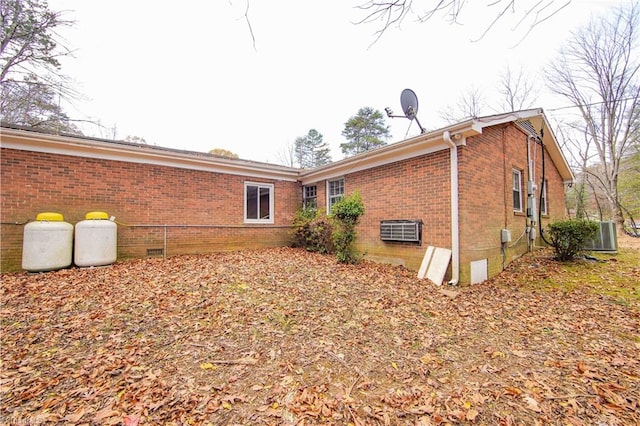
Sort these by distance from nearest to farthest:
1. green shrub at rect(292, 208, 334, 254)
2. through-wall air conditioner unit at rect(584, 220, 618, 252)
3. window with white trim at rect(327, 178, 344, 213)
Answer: through-wall air conditioner unit at rect(584, 220, 618, 252)
green shrub at rect(292, 208, 334, 254)
window with white trim at rect(327, 178, 344, 213)

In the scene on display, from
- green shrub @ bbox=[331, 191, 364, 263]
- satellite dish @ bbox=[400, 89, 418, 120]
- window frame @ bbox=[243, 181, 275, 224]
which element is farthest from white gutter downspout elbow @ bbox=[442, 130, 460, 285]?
window frame @ bbox=[243, 181, 275, 224]

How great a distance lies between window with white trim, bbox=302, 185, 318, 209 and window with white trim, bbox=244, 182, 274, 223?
4.67 ft

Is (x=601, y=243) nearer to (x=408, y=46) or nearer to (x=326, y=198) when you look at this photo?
(x=326, y=198)

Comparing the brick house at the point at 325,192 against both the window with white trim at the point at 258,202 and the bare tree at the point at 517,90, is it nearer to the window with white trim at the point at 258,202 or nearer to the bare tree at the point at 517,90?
the window with white trim at the point at 258,202

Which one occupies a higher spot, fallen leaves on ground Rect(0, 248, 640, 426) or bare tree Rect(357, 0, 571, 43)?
bare tree Rect(357, 0, 571, 43)

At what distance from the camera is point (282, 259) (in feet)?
24.3

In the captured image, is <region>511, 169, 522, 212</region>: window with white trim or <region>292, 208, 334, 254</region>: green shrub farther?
<region>292, 208, 334, 254</region>: green shrub

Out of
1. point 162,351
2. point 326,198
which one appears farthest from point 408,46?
point 326,198

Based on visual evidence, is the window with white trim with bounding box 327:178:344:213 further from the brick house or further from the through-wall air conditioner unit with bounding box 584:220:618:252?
the through-wall air conditioner unit with bounding box 584:220:618:252

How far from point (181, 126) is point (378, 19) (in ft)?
75.1

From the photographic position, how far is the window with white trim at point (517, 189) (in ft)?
26.9

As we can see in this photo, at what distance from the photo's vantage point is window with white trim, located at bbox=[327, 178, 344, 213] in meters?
9.48

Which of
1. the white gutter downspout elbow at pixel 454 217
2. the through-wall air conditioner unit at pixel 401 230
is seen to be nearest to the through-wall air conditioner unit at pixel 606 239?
the white gutter downspout elbow at pixel 454 217

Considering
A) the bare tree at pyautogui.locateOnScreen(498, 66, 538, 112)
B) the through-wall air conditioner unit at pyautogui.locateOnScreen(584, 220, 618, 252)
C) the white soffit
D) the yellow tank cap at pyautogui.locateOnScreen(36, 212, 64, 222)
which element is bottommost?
the through-wall air conditioner unit at pyautogui.locateOnScreen(584, 220, 618, 252)
